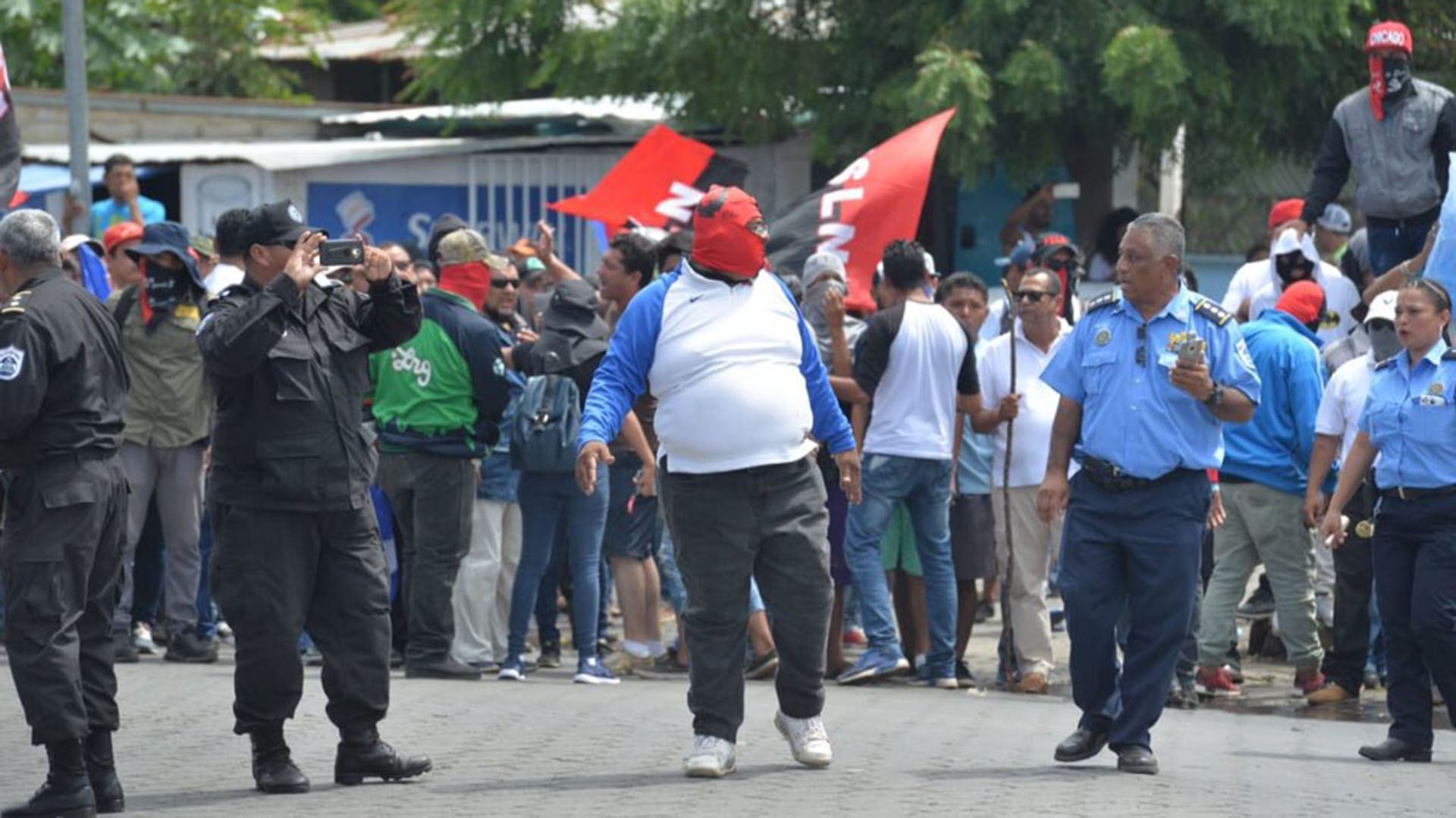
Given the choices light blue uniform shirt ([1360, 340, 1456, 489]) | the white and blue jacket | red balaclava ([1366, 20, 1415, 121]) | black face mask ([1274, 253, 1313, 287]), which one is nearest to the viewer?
the white and blue jacket

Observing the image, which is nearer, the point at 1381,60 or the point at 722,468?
the point at 722,468

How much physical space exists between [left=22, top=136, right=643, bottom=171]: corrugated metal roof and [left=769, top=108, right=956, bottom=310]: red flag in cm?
750

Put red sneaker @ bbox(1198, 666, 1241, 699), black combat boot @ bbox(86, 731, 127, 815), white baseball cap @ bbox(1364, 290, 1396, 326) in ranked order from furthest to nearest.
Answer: red sneaker @ bbox(1198, 666, 1241, 699), white baseball cap @ bbox(1364, 290, 1396, 326), black combat boot @ bbox(86, 731, 127, 815)

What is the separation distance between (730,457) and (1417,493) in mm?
3125

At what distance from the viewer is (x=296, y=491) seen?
816 cm

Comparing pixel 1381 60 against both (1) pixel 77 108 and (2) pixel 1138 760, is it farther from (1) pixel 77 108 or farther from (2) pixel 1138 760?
(1) pixel 77 108

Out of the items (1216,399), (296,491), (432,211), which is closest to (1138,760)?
(1216,399)

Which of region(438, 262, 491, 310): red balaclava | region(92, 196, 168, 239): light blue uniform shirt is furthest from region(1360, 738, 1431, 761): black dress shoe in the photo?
region(92, 196, 168, 239): light blue uniform shirt

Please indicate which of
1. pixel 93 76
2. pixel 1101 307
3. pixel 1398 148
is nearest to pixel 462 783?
pixel 1101 307

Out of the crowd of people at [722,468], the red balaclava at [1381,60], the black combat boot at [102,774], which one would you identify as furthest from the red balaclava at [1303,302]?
the black combat boot at [102,774]

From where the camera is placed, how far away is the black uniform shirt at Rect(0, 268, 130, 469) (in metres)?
7.62

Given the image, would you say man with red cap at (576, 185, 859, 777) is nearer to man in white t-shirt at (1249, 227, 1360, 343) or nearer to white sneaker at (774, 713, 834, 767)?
white sneaker at (774, 713, 834, 767)

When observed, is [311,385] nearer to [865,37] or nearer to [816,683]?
[816,683]

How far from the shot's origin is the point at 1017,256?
48.9 ft
